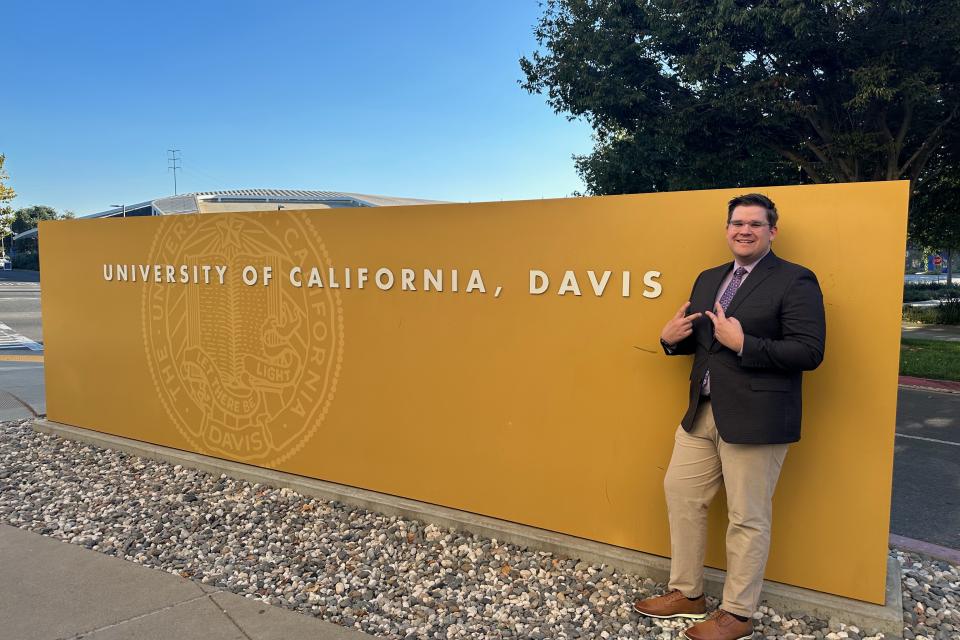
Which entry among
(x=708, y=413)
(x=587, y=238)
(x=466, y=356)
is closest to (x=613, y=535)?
(x=708, y=413)

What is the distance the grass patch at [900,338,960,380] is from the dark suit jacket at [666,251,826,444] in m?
9.96

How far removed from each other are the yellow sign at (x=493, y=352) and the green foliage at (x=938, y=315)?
2084 cm

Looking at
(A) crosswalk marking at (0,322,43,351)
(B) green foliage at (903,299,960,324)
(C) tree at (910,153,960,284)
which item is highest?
(C) tree at (910,153,960,284)

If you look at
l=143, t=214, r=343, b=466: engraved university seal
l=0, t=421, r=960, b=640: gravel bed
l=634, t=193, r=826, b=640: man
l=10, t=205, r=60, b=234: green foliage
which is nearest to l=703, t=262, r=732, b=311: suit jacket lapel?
l=634, t=193, r=826, b=640: man

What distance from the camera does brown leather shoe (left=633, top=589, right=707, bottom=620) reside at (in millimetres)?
3152

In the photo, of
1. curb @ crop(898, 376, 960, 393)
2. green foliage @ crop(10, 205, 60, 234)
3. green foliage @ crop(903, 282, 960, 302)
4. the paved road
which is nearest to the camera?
the paved road

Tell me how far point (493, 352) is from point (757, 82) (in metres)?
11.3

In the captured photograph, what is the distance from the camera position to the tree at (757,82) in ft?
37.5

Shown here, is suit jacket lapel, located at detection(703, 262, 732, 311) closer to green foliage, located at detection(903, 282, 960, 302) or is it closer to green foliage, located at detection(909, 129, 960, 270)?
green foliage, located at detection(909, 129, 960, 270)

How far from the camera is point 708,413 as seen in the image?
306 centimetres

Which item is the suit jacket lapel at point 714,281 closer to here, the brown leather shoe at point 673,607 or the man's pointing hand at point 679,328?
the man's pointing hand at point 679,328

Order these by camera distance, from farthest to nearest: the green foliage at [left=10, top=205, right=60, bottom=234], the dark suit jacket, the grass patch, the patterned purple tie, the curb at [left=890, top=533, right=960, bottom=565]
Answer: the green foliage at [left=10, top=205, right=60, bottom=234] → the grass patch → the curb at [left=890, top=533, right=960, bottom=565] → the patterned purple tie → the dark suit jacket

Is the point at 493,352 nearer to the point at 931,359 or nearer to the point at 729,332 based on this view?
the point at 729,332

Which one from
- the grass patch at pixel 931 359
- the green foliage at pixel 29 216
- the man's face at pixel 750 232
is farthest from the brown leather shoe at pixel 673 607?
the green foliage at pixel 29 216
